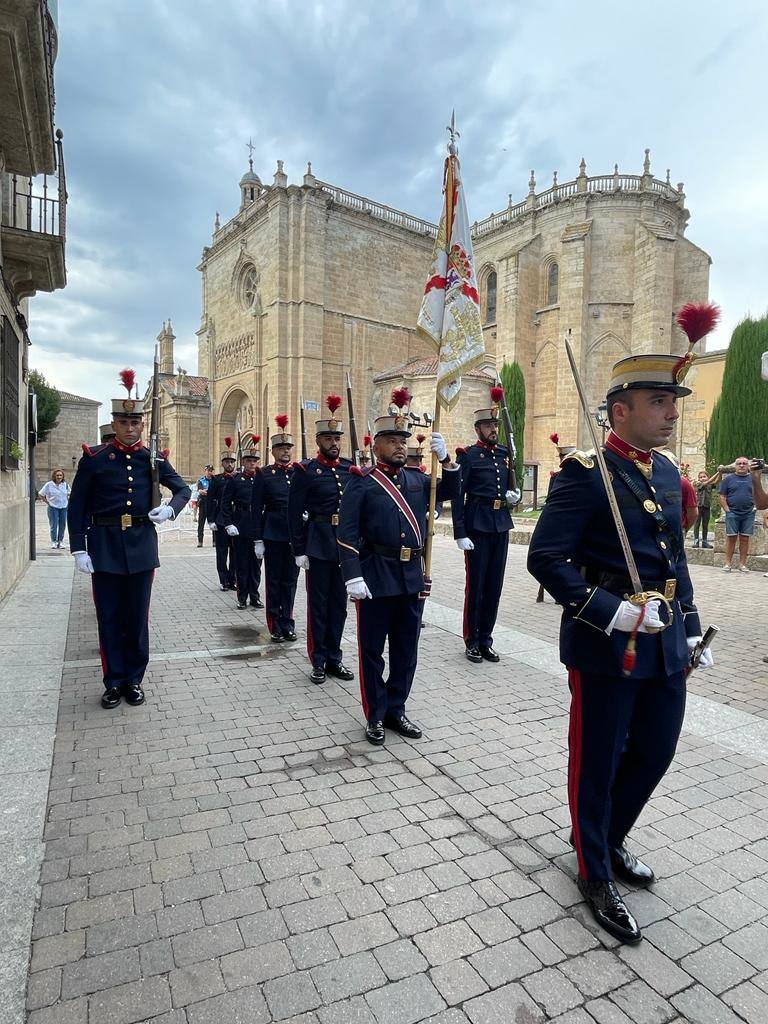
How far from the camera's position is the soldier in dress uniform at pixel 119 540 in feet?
14.5

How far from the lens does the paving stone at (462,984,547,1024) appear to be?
186 cm

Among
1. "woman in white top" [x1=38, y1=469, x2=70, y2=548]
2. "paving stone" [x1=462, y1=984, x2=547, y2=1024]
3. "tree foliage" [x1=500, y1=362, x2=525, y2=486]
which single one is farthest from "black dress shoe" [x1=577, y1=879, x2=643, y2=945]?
"tree foliage" [x1=500, y1=362, x2=525, y2=486]

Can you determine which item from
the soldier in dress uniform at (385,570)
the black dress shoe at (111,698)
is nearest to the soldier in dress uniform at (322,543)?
the soldier in dress uniform at (385,570)

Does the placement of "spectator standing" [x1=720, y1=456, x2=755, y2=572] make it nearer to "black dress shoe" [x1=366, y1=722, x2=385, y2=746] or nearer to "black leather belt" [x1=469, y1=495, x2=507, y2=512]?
"black leather belt" [x1=469, y1=495, x2=507, y2=512]

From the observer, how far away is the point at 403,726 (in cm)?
399

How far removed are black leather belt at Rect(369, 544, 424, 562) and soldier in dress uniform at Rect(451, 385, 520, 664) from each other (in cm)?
168

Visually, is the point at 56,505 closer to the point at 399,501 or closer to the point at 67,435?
the point at 399,501

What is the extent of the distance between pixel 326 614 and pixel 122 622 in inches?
65.4

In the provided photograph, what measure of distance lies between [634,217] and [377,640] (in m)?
Result: 31.7

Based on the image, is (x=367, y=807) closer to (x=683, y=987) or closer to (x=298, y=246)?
(x=683, y=987)

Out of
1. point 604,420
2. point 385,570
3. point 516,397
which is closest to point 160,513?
point 385,570

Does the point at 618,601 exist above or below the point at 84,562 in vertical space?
above

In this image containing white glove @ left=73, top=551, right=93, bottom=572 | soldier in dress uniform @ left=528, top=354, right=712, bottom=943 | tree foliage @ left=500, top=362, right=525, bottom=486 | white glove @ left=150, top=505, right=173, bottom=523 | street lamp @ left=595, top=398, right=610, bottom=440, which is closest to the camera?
soldier in dress uniform @ left=528, top=354, right=712, bottom=943

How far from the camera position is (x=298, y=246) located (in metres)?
32.3
